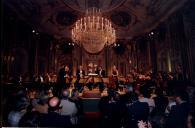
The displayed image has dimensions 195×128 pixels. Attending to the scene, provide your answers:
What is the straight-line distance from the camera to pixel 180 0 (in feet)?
42.9

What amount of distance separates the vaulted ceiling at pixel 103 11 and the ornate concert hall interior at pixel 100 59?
0.08 metres

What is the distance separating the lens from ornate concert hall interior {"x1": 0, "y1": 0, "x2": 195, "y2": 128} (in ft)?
16.3

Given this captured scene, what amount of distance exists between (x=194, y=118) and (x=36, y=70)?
53.1 feet

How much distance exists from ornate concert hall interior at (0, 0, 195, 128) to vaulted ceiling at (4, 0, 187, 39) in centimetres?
8

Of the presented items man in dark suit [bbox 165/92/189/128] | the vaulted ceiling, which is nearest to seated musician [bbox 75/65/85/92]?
the vaulted ceiling

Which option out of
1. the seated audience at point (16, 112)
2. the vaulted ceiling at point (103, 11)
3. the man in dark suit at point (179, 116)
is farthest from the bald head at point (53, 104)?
the vaulted ceiling at point (103, 11)

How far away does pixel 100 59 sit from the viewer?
23.1 metres

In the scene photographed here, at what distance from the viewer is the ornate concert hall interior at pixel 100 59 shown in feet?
16.3

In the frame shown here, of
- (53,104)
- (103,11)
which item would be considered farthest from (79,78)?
(53,104)

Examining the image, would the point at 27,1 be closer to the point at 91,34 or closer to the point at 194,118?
the point at 91,34

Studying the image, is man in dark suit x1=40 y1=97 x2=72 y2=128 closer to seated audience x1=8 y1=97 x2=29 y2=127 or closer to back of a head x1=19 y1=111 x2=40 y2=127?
back of a head x1=19 y1=111 x2=40 y2=127

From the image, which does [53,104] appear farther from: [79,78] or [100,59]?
[100,59]

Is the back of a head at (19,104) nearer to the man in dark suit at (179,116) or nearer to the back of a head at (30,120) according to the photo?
the back of a head at (30,120)

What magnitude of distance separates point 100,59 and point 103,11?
598cm
